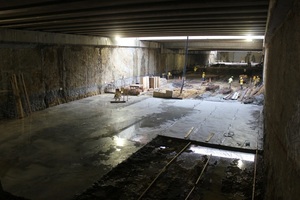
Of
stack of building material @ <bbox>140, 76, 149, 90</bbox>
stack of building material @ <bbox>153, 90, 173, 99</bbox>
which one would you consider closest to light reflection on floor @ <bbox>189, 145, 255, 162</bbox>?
stack of building material @ <bbox>153, 90, 173, 99</bbox>

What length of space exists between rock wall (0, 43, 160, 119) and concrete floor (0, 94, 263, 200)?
90cm

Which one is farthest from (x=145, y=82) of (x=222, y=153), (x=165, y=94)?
(x=222, y=153)

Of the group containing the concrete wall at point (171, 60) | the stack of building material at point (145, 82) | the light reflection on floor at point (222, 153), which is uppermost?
the concrete wall at point (171, 60)

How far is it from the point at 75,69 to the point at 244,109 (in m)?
9.95

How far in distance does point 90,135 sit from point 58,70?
21.4ft

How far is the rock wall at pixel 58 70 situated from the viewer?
37.0ft

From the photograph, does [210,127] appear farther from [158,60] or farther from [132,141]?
[158,60]

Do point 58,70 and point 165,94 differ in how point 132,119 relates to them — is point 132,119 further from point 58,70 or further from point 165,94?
point 165,94

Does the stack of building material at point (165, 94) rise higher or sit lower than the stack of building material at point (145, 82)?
lower

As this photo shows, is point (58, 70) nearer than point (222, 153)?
No

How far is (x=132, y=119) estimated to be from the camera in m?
11.3

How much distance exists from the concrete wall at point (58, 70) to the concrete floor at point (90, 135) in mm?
903

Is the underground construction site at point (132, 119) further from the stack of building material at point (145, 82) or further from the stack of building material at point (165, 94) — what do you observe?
the stack of building material at point (145, 82)

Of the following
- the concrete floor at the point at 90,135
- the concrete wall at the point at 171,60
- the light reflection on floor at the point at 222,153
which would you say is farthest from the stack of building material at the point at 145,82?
the light reflection on floor at the point at 222,153
